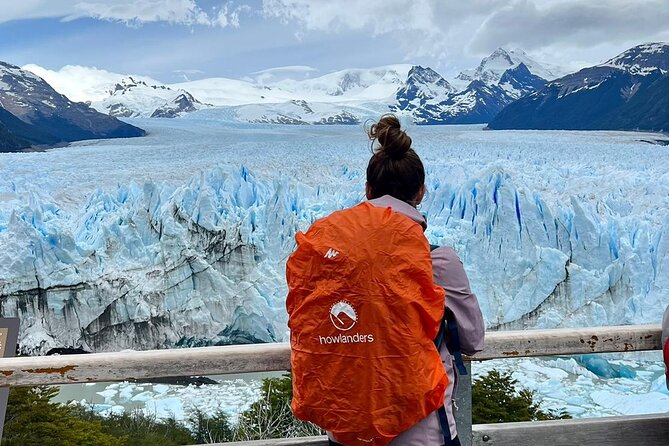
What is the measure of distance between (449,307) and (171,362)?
25.5 inches

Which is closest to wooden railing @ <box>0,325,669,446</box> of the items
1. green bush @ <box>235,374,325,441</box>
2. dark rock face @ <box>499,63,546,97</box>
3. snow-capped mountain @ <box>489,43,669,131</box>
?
green bush @ <box>235,374,325,441</box>

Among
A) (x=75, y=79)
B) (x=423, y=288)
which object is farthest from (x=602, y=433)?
(x=75, y=79)

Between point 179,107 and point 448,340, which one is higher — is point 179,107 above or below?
above

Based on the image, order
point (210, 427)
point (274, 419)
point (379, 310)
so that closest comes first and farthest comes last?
point (379, 310)
point (274, 419)
point (210, 427)

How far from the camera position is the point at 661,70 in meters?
5.18

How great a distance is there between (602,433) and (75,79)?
178 inches

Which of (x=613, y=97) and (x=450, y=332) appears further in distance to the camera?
(x=613, y=97)

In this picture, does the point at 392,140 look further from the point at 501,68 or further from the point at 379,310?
the point at 501,68

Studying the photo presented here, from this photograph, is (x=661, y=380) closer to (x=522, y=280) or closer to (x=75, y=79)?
(x=522, y=280)

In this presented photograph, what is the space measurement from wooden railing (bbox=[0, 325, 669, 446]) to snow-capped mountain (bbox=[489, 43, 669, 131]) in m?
3.94

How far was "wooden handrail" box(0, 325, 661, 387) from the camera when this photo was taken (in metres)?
1.43

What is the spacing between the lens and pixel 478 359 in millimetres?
1493

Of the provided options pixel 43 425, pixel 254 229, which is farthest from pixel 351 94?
pixel 43 425

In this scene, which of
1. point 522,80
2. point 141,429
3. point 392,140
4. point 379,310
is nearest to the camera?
point 379,310
